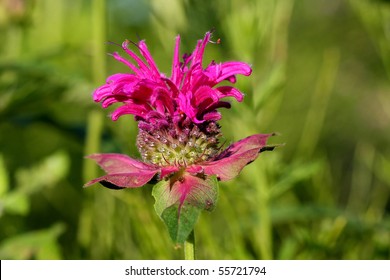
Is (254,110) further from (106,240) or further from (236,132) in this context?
(106,240)

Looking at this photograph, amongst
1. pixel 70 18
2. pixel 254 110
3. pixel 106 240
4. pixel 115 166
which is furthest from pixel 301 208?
pixel 70 18

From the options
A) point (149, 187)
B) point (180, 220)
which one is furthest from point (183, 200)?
point (149, 187)

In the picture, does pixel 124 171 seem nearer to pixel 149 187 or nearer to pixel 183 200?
pixel 183 200

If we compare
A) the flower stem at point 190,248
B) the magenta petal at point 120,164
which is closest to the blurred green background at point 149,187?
the magenta petal at point 120,164

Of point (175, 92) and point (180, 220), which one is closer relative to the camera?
point (180, 220)

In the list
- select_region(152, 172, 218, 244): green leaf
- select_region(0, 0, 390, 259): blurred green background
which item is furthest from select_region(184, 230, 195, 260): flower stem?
select_region(0, 0, 390, 259): blurred green background
